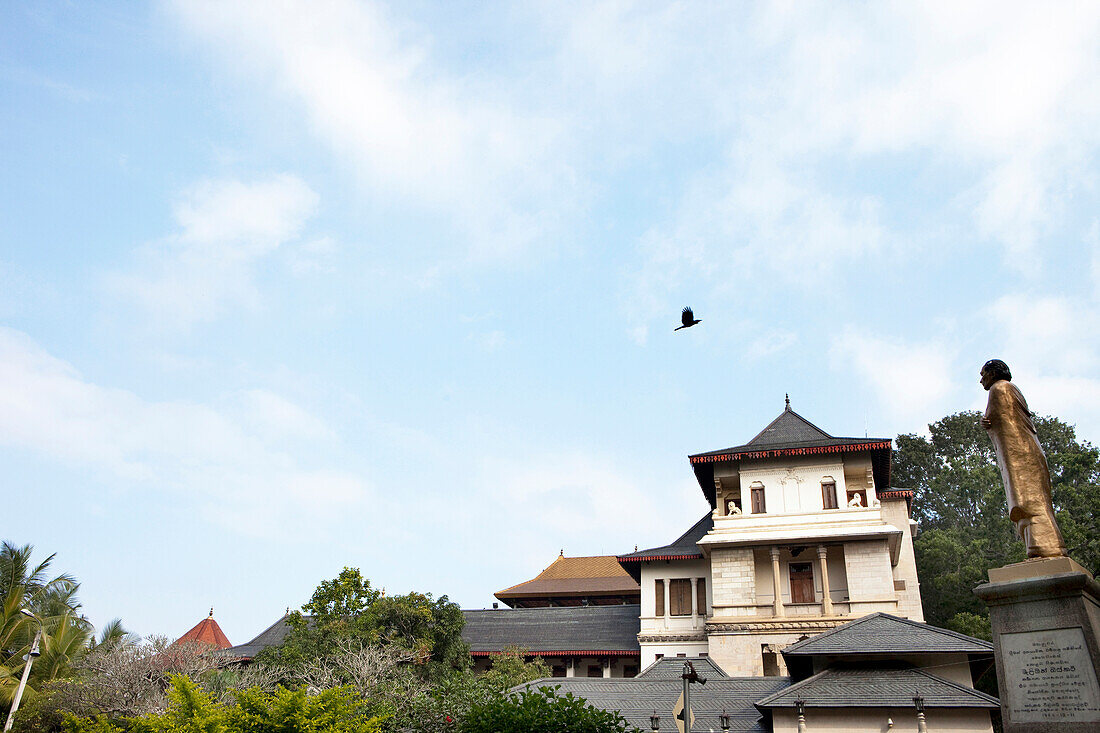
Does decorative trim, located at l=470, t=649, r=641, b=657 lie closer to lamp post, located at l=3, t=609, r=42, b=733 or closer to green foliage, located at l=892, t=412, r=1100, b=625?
green foliage, located at l=892, t=412, r=1100, b=625

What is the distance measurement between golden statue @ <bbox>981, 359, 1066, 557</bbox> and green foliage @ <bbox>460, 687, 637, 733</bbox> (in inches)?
307

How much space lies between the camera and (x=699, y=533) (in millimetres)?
37625

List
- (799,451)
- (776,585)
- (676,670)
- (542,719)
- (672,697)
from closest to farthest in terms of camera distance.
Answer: (542,719) → (672,697) → (676,670) → (776,585) → (799,451)

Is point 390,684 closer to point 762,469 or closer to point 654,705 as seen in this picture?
point 654,705

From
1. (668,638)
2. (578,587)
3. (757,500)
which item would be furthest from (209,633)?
(757,500)

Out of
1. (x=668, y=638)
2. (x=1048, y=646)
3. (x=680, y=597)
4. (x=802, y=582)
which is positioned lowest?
(x=1048, y=646)

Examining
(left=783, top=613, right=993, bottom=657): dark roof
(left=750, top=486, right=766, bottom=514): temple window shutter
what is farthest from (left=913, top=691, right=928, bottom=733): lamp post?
(left=750, top=486, right=766, bottom=514): temple window shutter

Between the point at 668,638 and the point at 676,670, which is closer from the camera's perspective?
the point at 676,670

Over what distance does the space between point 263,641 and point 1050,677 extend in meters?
40.2

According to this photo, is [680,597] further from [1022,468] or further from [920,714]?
[1022,468]

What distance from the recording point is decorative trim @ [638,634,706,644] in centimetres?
3384

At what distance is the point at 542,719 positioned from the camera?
13633mm

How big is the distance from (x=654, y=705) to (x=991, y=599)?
1543 cm

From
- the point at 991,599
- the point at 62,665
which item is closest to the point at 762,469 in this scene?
the point at 991,599
